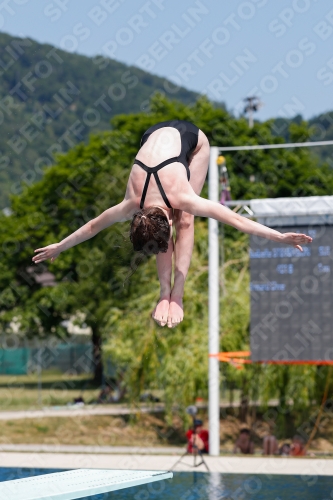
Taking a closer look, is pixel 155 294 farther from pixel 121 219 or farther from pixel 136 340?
pixel 121 219

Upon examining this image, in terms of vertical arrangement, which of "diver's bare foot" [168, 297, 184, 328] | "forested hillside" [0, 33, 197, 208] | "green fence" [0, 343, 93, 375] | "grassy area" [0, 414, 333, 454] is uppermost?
"forested hillside" [0, 33, 197, 208]

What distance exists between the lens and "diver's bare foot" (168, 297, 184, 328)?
541cm

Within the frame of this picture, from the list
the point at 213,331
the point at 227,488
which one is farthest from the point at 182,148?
the point at 213,331

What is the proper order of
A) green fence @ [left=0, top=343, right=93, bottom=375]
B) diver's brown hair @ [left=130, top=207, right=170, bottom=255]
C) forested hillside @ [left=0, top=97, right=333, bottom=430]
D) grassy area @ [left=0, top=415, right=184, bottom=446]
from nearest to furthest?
diver's brown hair @ [left=130, top=207, right=170, bottom=255]
forested hillside @ [left=0, top=97, right=333, bottom=430]
grassy area @ [left=0, top=415, right=184, bottom=446]
green fence @ [left=0, top=343, right=93, bottom=375]

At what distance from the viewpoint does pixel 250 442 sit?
50.3 feet

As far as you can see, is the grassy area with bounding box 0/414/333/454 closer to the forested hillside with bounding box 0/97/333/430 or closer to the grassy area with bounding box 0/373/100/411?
the forested hillside with bounding box 0/97/333/430

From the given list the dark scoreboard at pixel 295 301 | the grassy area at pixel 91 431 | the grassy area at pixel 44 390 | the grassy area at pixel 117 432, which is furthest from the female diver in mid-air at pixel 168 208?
the grassy area at pixel 44 390

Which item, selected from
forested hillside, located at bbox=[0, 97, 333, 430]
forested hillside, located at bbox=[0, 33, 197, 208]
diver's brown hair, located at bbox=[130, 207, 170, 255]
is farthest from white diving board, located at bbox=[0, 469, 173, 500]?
forested hillside, located at bbox=[0, 33, 197, 208]

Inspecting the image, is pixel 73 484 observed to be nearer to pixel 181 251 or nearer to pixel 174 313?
pixel 174 313

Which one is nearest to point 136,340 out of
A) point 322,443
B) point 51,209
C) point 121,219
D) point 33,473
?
point 322,443

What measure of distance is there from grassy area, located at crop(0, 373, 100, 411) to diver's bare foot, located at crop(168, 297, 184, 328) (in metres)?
20.2

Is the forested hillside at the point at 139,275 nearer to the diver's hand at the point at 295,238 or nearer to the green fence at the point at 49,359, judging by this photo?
the green fence at the point at 49,359

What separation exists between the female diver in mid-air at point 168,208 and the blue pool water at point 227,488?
493 cm

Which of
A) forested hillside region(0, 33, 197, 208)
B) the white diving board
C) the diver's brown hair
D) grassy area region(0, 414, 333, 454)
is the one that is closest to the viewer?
the diver's brown hair
